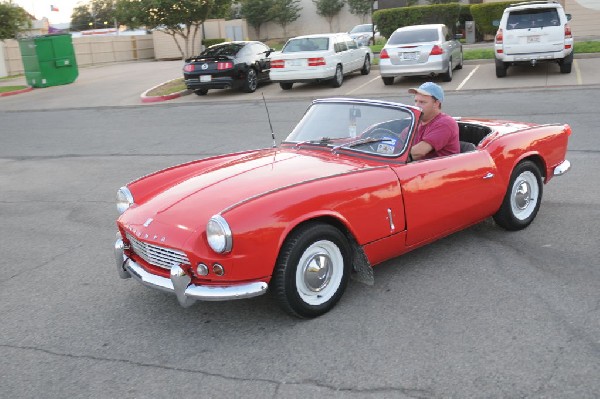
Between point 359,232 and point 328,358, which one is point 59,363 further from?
point 359,232

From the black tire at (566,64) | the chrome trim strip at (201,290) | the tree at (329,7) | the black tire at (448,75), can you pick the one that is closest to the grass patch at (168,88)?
the black tire at (448,75)

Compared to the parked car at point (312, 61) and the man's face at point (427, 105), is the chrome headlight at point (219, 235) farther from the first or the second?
the parked car at point (312, 61)

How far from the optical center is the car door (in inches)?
182

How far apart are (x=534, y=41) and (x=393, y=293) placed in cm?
1352

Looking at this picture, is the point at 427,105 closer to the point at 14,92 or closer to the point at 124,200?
the point at 124,200

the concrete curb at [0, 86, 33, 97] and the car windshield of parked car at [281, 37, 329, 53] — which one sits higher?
the car windshield of parked car at [281, 37, 329, 53]

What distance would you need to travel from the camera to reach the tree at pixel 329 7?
5331 cm

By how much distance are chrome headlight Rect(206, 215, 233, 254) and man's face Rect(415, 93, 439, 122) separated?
2.25 m

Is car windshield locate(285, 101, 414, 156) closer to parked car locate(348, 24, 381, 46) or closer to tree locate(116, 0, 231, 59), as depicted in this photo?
tree locate(116, 0, 231, 59)

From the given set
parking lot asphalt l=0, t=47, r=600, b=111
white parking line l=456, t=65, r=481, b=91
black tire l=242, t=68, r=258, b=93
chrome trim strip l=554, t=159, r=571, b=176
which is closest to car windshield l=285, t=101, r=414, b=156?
chrome trim strip l=554, t=159, r=571, b=176

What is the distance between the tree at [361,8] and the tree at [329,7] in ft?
3.19

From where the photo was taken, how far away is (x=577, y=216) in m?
5.99

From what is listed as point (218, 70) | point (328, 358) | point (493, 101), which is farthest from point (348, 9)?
point (328, 358)

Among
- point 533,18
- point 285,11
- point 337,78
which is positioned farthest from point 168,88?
point 285,11
